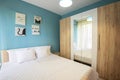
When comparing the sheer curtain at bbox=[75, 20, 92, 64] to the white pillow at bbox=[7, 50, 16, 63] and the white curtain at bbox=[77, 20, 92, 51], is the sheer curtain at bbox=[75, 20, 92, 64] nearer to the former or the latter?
the white curtain at bbox=[77, 20, 92, 51]

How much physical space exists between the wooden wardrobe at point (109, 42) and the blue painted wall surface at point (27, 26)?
1936 mm

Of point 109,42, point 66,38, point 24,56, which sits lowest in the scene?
point 24,56

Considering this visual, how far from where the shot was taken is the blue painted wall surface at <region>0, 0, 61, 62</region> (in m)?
2.18

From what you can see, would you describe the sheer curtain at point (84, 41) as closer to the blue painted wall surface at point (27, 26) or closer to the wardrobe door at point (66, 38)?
the wardrobe door at point (66, 38)

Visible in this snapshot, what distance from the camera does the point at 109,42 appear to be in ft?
6.57

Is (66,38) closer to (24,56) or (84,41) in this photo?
(84,41)

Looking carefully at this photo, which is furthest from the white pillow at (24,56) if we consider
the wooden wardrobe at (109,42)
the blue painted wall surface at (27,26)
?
the wooden wardrobe at (109,42)

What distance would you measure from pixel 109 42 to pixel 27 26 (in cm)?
250

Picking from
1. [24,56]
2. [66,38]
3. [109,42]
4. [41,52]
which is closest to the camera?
[109,42]

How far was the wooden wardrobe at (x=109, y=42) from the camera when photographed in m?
1.88

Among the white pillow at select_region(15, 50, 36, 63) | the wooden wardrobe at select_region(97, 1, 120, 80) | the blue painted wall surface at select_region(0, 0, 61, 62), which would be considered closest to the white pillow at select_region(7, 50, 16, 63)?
the white pillow at select_region(15, 50, 36, 63)

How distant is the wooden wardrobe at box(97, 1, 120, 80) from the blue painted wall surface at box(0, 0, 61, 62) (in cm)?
194

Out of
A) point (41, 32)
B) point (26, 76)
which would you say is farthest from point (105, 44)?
point (41, 32)

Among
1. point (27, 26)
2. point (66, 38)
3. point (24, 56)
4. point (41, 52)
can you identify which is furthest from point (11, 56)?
point (66, 38)
